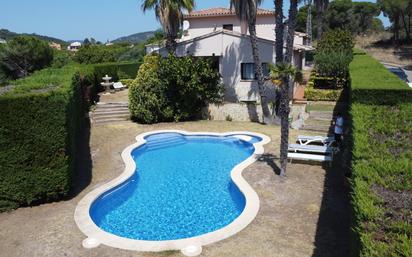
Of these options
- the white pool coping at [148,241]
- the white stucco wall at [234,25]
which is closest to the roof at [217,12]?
the white stucco wall at [234,25]

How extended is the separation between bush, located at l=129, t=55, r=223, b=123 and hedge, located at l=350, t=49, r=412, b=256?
476 inches

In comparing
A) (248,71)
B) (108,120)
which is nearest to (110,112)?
(108,120)

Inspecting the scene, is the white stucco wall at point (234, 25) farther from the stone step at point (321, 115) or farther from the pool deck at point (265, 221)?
the pool deck at point (265, 221)

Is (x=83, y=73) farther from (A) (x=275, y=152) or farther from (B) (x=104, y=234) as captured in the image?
(B) (x=104, y=234)

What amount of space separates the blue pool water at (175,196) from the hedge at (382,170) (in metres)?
5.09

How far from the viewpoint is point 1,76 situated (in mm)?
44906

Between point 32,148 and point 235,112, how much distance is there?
15172mm

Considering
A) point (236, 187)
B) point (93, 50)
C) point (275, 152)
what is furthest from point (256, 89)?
point (93, 50)

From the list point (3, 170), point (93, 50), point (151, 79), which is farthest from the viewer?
point (93, 50)

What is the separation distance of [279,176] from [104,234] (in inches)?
283

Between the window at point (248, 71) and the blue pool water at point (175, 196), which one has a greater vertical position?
the window at point (248, 71)

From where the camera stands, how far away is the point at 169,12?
86.2 ft

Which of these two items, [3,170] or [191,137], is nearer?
[3,170]

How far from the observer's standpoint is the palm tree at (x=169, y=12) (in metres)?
26.1
